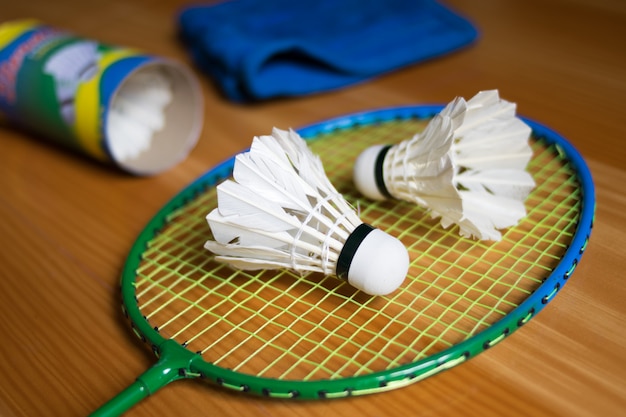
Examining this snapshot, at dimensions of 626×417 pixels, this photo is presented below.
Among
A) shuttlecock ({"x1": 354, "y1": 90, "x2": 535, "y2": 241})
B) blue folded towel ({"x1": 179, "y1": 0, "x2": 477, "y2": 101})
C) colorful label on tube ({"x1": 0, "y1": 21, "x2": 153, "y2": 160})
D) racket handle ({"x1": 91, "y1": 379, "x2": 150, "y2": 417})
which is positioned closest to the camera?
racket handle ({"x1": 91, "y1": 379, "x2": 150, "y2": 417})

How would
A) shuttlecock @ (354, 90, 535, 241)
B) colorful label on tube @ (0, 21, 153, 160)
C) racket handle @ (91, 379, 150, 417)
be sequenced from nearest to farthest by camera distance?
racket handle @ (91, 379, 150, 417) < shuttlecock @ (354, 90, 535, 241) < colorful label on tube @ (0, 21, 153, 160)

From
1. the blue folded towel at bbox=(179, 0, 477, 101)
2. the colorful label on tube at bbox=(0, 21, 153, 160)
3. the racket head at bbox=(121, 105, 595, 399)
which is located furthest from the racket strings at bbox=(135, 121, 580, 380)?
the blue folded towel at bbox=(179, 0, 477, 101)

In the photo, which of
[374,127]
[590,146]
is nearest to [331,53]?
[374,127]

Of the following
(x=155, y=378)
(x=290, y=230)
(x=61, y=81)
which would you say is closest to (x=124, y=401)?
(x=155, y=378)

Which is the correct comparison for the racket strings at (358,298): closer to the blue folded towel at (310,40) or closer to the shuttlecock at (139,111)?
the shuttlecock at (139,111)

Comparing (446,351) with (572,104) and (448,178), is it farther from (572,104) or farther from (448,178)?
(572,104)

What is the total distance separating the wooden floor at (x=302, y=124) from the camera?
0.63 m

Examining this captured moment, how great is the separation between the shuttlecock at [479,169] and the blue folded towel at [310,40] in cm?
42

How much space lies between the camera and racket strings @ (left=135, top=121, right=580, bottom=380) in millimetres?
661

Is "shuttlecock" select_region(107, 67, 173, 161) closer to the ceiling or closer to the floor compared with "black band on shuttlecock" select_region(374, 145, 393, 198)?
closer to the ceiling

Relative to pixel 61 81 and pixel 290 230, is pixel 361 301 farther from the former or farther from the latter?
pixel 61 81

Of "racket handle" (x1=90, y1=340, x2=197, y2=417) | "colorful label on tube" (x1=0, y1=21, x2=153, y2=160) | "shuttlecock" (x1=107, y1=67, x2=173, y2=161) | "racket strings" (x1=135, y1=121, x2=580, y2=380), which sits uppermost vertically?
"colorful label on tube" (x1=0, y1=21, x2=153, y2=160)

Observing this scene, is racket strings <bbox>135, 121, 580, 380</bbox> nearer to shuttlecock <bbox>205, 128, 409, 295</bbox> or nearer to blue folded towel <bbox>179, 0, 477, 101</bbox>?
shuttlecock <bbox>205, 128, 409, 295</bbox>

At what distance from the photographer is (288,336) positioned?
0.69 meters
